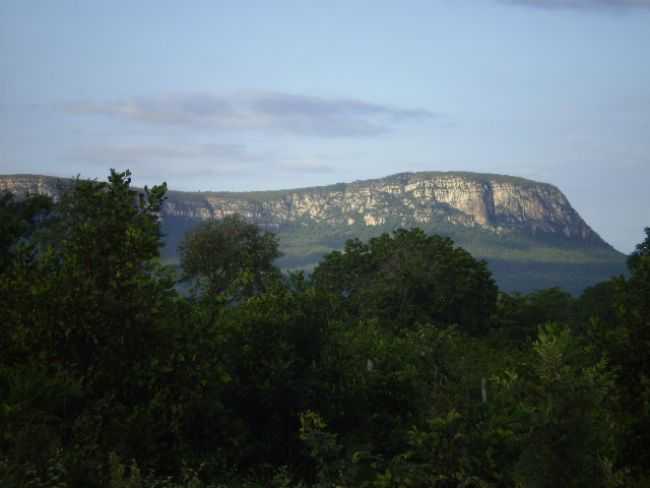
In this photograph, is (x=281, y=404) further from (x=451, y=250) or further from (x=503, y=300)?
(x=503, y=300)

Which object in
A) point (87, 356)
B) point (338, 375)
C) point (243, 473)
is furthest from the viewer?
point (338, 375)

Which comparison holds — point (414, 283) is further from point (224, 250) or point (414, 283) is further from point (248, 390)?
point (248, 390)

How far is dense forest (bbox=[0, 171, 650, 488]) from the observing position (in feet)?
45.7

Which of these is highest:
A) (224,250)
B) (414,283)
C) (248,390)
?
(224,250)

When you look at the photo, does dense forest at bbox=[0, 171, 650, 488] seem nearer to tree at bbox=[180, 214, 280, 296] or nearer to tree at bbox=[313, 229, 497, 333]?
tree at bbox=[313, 229, 497, 333]

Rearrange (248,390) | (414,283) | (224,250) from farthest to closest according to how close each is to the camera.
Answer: (224,250) → (414,283) → (248,390)

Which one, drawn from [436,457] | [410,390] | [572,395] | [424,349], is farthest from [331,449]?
[410,390]

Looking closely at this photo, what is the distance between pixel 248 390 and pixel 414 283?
4230cm

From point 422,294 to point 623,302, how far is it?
4083cm

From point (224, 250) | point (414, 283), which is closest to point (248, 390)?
point (414, 283)

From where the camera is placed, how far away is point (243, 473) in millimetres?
19656

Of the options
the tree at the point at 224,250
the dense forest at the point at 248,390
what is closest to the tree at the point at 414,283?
the tree at the point at 224,250

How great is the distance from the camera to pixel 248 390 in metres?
21.3

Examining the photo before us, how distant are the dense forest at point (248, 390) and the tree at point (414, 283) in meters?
35.1
